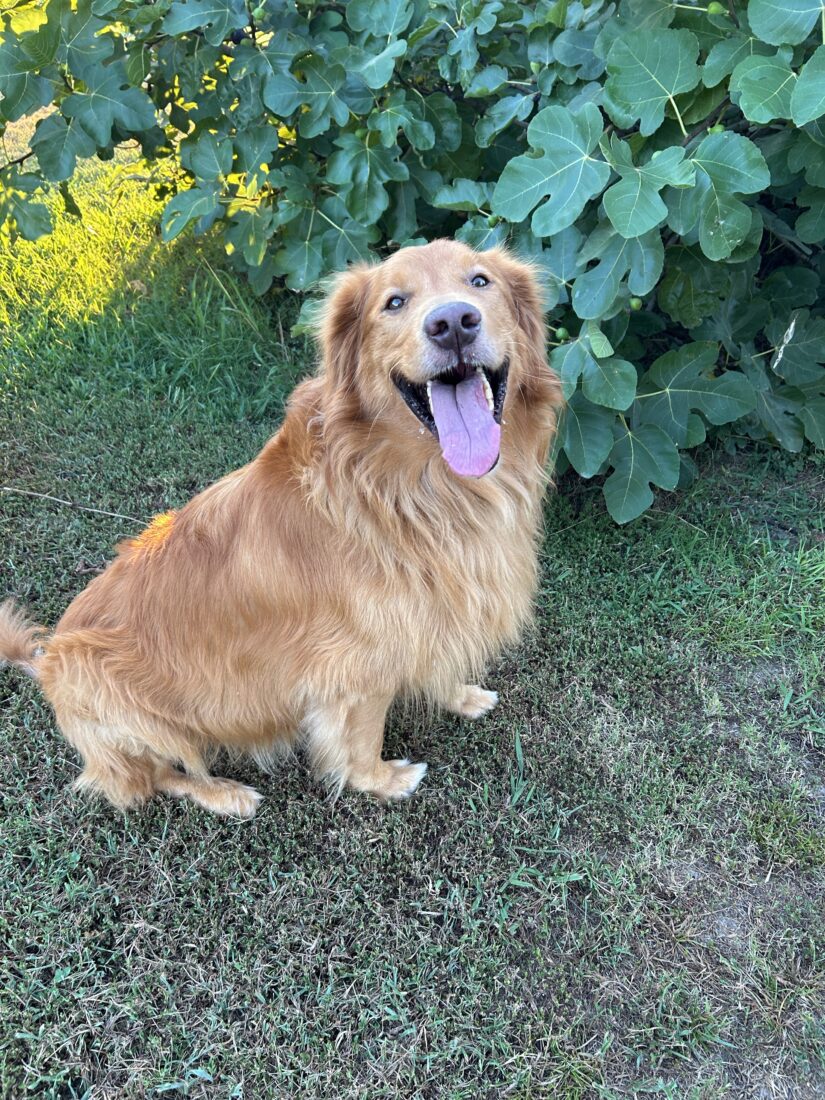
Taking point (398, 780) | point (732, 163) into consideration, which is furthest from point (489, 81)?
point (398, 780)

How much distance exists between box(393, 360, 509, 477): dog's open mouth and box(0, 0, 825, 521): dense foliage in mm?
740

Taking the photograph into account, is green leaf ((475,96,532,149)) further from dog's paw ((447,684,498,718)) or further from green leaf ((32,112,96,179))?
dog's paw ((447,684,498,718))

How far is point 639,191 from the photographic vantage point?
2.22 meters

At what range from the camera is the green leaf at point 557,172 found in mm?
2291

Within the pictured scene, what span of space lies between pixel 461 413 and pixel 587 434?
1.15 meters

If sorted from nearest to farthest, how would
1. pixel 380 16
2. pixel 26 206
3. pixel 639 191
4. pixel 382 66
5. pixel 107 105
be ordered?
pixel 639 191
pixel 382 66
pixel 380 16
pixel 107 105
pixel 26 206

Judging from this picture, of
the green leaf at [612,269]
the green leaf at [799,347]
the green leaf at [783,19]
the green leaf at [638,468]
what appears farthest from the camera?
the green leaf at [799,347]

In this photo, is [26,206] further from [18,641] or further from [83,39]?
[18,641]

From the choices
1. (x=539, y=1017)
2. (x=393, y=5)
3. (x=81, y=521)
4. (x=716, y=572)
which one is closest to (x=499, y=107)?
(x=393, y=5)

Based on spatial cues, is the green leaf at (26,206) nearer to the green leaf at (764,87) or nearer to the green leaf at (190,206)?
the green leaf at (190,206)

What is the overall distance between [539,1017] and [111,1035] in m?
1.22

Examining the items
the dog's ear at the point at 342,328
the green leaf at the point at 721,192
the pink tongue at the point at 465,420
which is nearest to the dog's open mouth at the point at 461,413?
the pink tongue at the point at 465,420

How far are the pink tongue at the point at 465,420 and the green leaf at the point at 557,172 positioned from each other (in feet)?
2.59

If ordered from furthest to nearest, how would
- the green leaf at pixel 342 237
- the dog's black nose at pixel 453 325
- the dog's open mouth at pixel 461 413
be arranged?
the green leaf at pixel 342 237 → the dog's open mouth at pixel 461 413 → the dog's black nose at pixel 453 325
